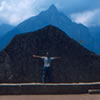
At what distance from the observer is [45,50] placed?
603 inches

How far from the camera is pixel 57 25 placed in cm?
2530

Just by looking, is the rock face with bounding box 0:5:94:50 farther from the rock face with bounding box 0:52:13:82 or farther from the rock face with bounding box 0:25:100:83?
the rock face with bounding box 0:52:13:82

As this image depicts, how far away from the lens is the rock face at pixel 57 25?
23812mm

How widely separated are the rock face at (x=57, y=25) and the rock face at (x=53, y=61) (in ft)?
24.9

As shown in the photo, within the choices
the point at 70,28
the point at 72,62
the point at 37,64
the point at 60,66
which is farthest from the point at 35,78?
the point at 70,28

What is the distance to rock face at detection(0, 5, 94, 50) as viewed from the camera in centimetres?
→ 2381

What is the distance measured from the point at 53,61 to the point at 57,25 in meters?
11.2

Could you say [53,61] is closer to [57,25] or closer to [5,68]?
[5,68]

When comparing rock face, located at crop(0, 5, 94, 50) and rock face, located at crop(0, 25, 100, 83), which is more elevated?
rock face, located at crop(0, 5, 94, 50)

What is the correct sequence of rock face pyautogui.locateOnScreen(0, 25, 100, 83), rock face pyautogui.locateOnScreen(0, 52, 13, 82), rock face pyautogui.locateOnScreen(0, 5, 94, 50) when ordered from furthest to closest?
rock face pyautogui.locateOnScreen(0, 5, 94, 50)
rock face pyautogui.locateOnScreen(0, 25, 100, 83)
rock face pyautogui.locateOnScreen(0, 52, 13, 82)

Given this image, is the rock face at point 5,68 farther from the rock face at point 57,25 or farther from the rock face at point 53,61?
the rock face at point 57,25

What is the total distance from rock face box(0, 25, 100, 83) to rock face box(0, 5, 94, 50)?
24.9 feet

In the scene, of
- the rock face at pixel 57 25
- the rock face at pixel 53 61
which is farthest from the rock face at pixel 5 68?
the rock face at pixel 57 25

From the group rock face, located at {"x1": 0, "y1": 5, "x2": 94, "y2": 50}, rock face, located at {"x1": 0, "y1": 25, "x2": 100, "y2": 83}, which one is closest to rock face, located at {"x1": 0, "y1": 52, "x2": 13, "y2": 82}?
rock face, located at {"x1": 0, "y1": 25, "x2": 100, "y2": 83}
